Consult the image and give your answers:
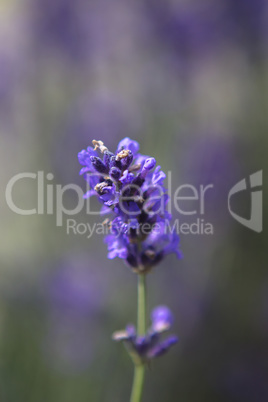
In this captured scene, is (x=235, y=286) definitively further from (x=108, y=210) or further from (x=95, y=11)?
(x=95, y=11)

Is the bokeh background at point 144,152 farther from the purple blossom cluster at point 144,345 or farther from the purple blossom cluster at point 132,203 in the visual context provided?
the purple blossom cluster at point 132,203

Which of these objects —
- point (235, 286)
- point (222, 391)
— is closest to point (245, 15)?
point (235, 286)

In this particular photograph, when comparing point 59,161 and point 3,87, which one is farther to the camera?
point 3,87

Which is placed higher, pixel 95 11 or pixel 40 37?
pixel 95 11

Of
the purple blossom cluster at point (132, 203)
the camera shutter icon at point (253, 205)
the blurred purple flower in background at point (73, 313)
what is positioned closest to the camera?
the purple blossom cluster at point (132, 203)

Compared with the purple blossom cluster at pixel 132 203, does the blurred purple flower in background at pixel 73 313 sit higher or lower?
lower

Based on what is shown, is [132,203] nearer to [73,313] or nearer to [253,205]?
[73,313]

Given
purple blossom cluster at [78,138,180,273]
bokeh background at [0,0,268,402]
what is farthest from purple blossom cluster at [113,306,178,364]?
bokeh background at [0,0,268,402]

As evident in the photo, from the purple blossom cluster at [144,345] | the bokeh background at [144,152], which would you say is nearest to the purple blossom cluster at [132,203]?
the purple blossom cluster at [144,345]
